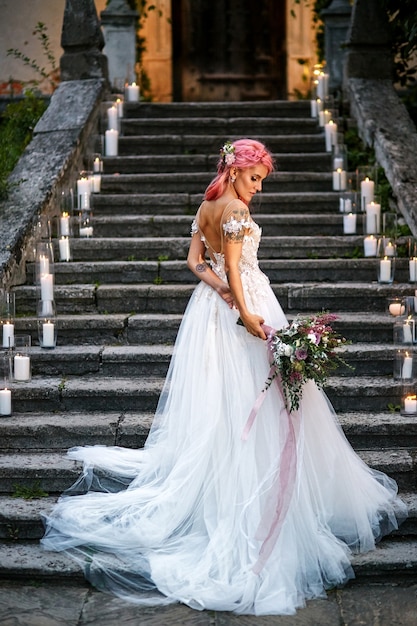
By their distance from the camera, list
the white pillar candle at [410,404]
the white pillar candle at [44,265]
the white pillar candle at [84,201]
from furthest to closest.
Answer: the white pillar candle at [84,201], the white pillar candle at [44,265], the white pillar candle at [410,404]

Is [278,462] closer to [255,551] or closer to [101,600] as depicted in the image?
[255,551]

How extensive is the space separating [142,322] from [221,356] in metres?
1.92

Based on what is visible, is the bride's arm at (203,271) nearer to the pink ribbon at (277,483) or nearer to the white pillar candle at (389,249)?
the pink ribbon at (277,483)

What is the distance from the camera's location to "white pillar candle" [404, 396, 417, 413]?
6402mm

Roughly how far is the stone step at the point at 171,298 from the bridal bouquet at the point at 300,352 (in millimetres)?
2369

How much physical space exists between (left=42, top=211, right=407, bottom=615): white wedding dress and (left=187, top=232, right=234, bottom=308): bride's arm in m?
0.05

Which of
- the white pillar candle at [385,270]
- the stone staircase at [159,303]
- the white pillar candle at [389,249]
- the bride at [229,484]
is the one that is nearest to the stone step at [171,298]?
the stone staircase at [159,303]

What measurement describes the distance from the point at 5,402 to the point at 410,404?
7.83 feet

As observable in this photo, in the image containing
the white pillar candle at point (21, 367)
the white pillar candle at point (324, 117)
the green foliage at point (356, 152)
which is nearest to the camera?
the white pillar candle at point (21, 367)

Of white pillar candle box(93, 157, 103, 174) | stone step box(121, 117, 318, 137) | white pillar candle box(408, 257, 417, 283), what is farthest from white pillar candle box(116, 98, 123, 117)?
white pillar candle box(408, 257, 417, 283)

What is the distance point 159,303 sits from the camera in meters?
7.68

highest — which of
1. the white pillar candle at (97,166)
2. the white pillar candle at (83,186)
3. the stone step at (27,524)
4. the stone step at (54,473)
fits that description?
the white pillar candle at (97,166)

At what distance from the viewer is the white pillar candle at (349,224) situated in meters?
8.57

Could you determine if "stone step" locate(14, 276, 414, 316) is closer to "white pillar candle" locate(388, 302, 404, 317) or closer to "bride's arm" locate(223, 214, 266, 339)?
"white pillar candle" locate(388, 302, 404, 317)
